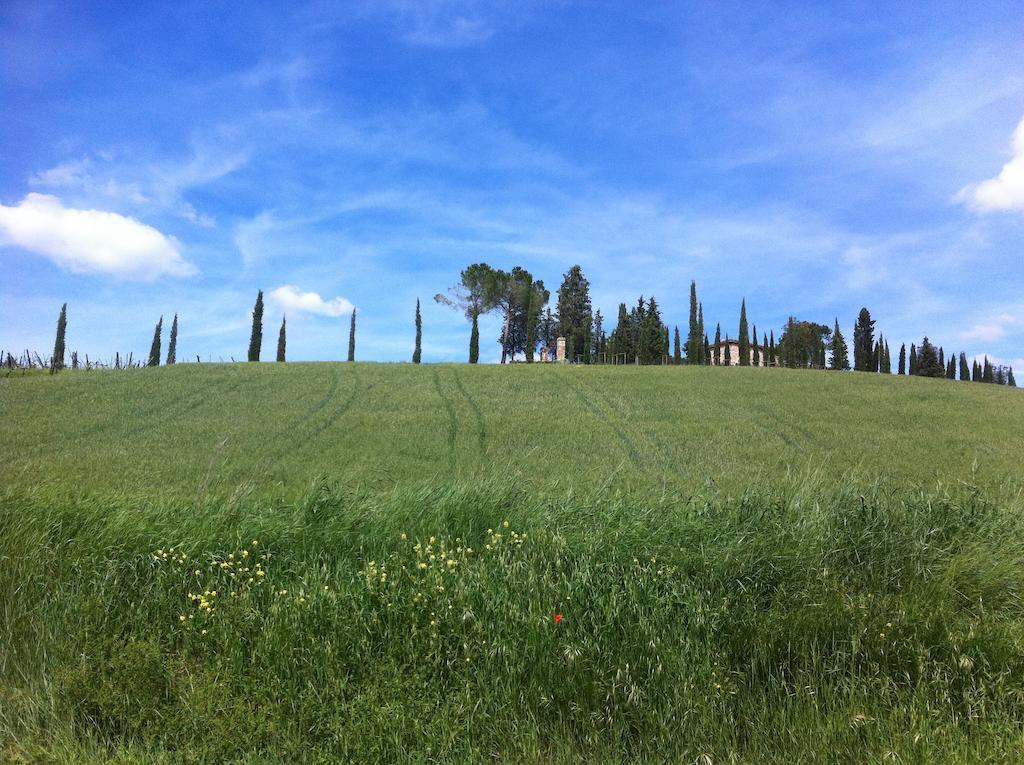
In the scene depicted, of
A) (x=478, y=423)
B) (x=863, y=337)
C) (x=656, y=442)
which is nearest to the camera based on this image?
(x=656, y=442)

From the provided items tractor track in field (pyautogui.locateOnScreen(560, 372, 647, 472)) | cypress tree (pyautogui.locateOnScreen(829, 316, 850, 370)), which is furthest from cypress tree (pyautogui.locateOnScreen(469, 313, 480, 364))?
cypress tree (pyautogui.locateOnScreen(829, 316, 850, 370))

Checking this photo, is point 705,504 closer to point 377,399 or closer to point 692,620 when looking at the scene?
point 692,620

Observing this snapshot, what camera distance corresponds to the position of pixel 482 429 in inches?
989

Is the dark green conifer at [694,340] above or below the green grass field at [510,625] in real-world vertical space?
above

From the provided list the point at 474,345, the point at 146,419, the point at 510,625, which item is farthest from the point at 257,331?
the point at 510,625

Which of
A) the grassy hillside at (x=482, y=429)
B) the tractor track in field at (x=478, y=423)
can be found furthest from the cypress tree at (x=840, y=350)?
the tractor track in field at (x=478, y=423)

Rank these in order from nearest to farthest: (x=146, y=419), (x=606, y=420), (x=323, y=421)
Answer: (x=323, y=421), (x=146, y=419), (x=606, y=420)

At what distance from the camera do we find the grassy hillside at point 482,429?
59.0 feet

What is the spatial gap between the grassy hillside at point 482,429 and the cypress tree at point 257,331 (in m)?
29.8

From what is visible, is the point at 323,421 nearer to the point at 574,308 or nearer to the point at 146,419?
the point at 146,419

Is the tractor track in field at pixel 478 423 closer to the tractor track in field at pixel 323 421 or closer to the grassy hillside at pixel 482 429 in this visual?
the grassy hillside at pixel 482 429

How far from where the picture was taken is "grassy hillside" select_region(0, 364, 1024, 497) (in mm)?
17969

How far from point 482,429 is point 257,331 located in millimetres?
57373

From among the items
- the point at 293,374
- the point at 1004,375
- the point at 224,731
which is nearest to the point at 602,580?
the point at 224,731
